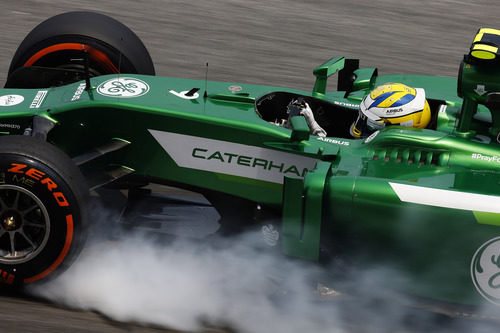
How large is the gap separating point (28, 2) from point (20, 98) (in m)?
5.28

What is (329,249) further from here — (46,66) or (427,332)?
(46,66)

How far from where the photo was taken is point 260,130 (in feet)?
16.0

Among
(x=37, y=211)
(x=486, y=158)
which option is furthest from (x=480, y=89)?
(x=37, y=211)

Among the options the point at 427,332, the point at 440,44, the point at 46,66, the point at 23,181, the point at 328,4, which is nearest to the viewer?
the point at 23,181

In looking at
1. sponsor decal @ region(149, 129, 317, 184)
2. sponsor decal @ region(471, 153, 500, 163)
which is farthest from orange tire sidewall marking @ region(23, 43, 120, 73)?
sponsor decal @ region(471, 153, 500, 163)

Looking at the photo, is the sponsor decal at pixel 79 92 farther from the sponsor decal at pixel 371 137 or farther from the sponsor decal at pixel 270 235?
the sponsor decal at pixel 371 137

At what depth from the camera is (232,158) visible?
4.95 meters

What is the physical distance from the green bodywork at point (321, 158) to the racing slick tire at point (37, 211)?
20.9 inches

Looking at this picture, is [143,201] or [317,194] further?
[143,201]

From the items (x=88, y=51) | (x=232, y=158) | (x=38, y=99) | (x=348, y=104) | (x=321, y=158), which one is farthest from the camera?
(x=88, y=51)

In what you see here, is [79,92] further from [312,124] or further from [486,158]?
[486,158]

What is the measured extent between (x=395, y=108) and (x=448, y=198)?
0.87 meters

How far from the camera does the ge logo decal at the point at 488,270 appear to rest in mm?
4215

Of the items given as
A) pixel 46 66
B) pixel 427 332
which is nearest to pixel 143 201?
pixel 46 66
